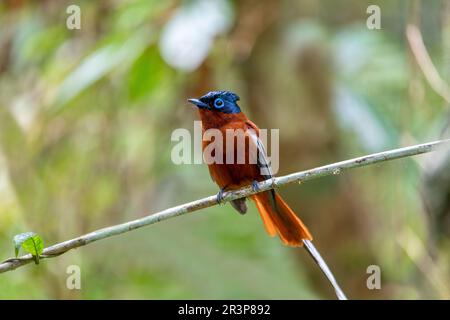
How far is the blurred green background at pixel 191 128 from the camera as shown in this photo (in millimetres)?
3910

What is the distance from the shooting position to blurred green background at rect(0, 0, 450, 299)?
391 cm

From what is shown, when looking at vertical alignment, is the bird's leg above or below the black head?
below

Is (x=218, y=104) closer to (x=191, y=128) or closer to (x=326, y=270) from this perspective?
(x=326, y=270)

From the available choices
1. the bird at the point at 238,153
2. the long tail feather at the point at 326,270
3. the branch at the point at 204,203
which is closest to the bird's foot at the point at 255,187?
the bird at the point at 238,153

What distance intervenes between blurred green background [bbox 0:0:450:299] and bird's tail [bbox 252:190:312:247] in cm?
110

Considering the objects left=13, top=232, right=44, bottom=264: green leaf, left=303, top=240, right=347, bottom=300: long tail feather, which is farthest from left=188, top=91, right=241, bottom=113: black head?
left=13, top=232, right=44, bottom=264: green leaf

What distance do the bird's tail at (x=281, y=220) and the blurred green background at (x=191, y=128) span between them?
110 centimetres

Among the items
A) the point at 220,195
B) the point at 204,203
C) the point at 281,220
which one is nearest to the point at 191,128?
the point at 281,220

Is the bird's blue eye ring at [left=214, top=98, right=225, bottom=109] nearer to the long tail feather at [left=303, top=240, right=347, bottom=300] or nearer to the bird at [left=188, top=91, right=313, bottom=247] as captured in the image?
the bird at [left=188, top=91, right=313, bottom=247]

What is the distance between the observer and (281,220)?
2613 mm

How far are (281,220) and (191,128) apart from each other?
2001mm

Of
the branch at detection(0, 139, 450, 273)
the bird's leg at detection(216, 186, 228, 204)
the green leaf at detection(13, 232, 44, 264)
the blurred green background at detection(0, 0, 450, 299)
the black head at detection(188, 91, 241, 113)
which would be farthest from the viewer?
the blurred green background at detection(0, 0, 450, 299)

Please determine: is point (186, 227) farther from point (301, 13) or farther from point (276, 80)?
point (301, 13)

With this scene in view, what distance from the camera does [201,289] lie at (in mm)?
3791
